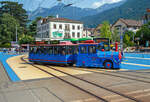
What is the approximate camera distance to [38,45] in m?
20.2

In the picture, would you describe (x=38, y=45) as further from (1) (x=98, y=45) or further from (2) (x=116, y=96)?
(2) (x=116, y=96)

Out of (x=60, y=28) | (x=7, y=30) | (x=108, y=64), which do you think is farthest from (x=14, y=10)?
(x=108, y=64)

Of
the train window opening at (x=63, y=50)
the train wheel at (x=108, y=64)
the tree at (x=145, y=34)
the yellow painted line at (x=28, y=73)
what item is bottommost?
the yellow painted line at (x=28, y=73)

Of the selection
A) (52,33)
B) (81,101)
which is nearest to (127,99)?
(81,101)

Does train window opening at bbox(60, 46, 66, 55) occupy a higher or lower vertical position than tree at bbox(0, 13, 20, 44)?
lower

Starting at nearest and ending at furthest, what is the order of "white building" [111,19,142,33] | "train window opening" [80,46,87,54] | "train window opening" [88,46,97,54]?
"train window opening" [88,46,97,54], "train window opening" [80,46,87,54], "white building" [111,19,142,33]

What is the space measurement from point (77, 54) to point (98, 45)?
2434 millimetres

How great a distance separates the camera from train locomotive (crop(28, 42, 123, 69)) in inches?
585

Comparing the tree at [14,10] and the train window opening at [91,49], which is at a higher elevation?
the tree at [14,10]

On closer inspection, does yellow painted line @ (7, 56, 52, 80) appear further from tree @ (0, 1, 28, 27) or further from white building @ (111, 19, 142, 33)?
tree @ (0, 1, 28, 27)

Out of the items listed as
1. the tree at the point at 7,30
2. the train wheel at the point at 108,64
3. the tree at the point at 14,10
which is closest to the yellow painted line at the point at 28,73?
the train wheel at the point at 108,64

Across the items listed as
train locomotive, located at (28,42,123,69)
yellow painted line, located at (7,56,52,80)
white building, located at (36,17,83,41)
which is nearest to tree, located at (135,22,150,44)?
white building, located at (36,17,83,41)

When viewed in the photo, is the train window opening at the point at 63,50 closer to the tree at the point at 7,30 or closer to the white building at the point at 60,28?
the white building at the point at 60,28

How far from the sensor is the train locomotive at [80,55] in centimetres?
1487
